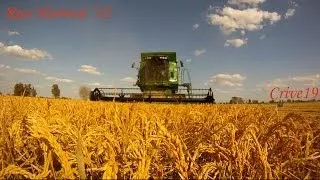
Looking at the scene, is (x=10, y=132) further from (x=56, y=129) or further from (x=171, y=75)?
(x=171, y=75)

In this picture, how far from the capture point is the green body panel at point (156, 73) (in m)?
22.6

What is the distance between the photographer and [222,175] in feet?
5.91

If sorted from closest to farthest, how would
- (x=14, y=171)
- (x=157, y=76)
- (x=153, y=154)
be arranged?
(x=14, y=171), (x=153, y=154), (x=157, y=76)

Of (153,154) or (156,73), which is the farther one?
(156,73)

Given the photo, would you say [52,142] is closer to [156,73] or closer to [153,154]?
[153,154]

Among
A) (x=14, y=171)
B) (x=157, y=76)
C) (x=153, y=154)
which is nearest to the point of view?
(x=14, y=171)

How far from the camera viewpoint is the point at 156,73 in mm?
22859

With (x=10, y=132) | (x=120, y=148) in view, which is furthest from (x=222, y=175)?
(x=10, y=132)

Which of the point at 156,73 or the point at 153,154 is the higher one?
the point at 156,73

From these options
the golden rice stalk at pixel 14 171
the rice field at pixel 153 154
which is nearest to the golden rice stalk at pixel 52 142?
the rice field at pixel 153 154

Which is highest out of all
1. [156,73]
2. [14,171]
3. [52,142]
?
[156,73]

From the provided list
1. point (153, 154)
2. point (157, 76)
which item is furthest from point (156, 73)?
point (153, 154)

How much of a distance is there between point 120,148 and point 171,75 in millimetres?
21349

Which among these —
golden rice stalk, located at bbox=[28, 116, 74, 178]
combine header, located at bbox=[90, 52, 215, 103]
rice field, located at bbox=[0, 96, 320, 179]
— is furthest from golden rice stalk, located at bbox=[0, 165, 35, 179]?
combine header, located at bbox=[90, 52, 215, 103]
